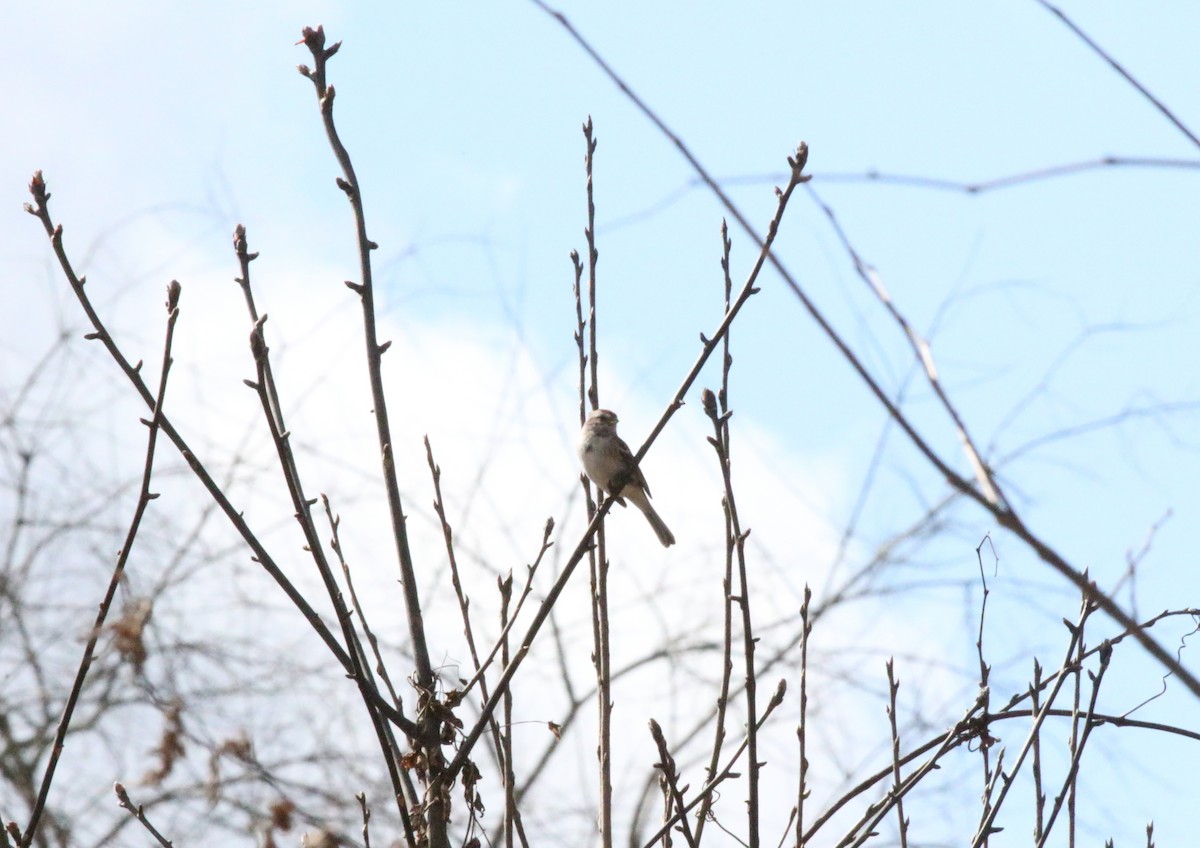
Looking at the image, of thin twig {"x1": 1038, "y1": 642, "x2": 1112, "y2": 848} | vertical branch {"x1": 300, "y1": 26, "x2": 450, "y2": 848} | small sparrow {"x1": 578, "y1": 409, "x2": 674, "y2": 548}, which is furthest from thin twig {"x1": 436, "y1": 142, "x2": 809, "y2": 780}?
small sparrow {"x1": 578, "y1": 409, "x2": 674, "y2": 548}

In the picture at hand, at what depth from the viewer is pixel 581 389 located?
2650 mm

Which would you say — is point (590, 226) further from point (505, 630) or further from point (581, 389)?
point (505, 630)

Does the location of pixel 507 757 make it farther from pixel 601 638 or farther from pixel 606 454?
pixel 606 454

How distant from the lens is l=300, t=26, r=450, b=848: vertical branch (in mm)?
2160

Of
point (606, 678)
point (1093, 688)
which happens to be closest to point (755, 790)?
point (606, 678)

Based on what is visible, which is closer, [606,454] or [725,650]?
[725,650]

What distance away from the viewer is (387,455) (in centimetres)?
230

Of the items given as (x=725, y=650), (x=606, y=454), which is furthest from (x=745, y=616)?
(x=606, y=454)

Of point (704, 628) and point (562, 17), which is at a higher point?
point (704, 628)

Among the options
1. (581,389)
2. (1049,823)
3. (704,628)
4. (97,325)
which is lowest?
(1049,823)

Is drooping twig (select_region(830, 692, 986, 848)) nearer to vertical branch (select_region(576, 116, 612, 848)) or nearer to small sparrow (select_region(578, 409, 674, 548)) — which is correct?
vertical branch (select_region(576, 116, 612, 848))

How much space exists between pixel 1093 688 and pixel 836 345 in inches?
61.3

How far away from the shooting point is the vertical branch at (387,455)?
7.09 feet

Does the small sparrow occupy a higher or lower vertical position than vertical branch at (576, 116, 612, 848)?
higher
